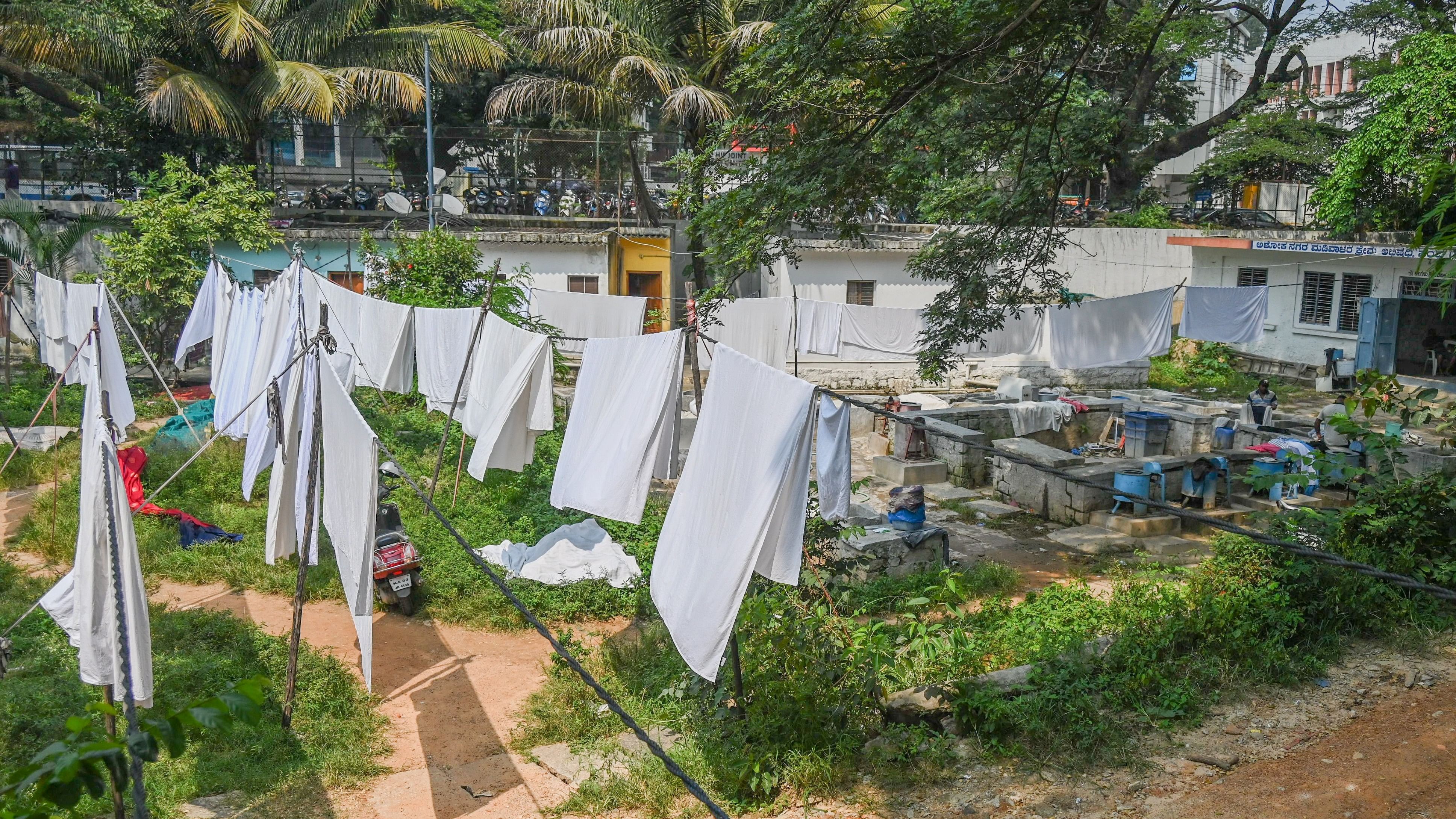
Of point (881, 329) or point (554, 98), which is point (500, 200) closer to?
point (554, 98)

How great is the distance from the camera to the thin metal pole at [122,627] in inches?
117

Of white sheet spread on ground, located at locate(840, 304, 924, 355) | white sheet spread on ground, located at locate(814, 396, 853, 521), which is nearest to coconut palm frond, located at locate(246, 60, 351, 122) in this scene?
white sheet spread on ground, located at locate(840, 304, 924, 355)

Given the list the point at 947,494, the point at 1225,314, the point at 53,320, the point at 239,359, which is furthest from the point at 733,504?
the point at 1225,314

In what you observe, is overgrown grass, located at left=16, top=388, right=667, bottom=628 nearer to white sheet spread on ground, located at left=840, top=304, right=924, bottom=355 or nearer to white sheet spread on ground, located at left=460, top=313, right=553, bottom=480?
white sheet spread on ground, located at left=460, top=313, right=553, bottom=480

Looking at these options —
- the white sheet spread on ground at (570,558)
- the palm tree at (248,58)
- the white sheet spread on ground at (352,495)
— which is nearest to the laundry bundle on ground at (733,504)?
the white sheet spread on ground at (352,495)

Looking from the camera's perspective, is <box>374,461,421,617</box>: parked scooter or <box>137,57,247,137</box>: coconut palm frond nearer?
<box>374,461,421,617</box>: parked scooter

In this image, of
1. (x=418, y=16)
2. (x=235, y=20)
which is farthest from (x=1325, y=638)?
(x=418, y=16)

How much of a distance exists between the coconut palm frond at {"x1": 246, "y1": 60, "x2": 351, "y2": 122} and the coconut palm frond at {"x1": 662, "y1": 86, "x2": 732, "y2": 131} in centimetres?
522

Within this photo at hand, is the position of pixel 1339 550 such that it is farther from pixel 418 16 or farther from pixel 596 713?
pixel 418 16

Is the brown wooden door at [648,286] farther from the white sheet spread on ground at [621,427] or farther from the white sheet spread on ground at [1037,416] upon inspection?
the white sheet spread on ground at [621,427]

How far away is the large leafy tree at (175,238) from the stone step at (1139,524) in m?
11.7

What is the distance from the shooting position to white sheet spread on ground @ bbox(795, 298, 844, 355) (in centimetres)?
1611

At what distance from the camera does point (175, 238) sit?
14.6 m

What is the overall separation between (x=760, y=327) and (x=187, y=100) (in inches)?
365
